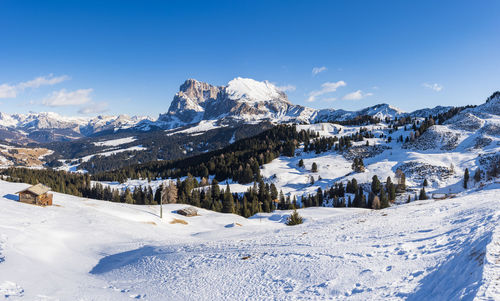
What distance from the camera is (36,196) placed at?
5216cm

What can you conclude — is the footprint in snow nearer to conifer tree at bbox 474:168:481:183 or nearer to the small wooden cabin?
the small wooden cabin

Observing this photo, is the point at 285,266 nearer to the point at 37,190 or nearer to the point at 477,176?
the point at 37,190

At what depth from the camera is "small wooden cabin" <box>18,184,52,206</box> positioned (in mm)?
51978

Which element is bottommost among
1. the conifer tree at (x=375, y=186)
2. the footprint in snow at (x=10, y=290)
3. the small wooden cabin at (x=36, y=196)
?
the conifer tree at (x=375, y=186)

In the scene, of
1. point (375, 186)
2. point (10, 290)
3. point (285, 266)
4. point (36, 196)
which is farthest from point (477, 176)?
point (36, 196)

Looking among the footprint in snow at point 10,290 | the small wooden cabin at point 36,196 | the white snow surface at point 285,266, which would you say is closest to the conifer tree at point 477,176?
the white snow surface at point 285,266

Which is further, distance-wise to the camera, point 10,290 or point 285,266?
point 285,266

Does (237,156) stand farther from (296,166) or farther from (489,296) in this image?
(489,296)

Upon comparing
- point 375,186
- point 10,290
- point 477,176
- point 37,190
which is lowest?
point 375,186

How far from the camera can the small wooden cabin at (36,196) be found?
5198cm

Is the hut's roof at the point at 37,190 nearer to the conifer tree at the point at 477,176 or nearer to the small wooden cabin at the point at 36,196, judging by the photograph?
the small wooden cabin at the point at 36,196

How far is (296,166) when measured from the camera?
154125mm

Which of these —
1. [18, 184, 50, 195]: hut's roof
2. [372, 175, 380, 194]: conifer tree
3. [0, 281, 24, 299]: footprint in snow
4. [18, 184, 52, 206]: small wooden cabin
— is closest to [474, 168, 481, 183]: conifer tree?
[372, 175, 380, 194]: conifer tree

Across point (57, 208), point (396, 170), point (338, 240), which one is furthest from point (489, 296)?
point (396, 170)
